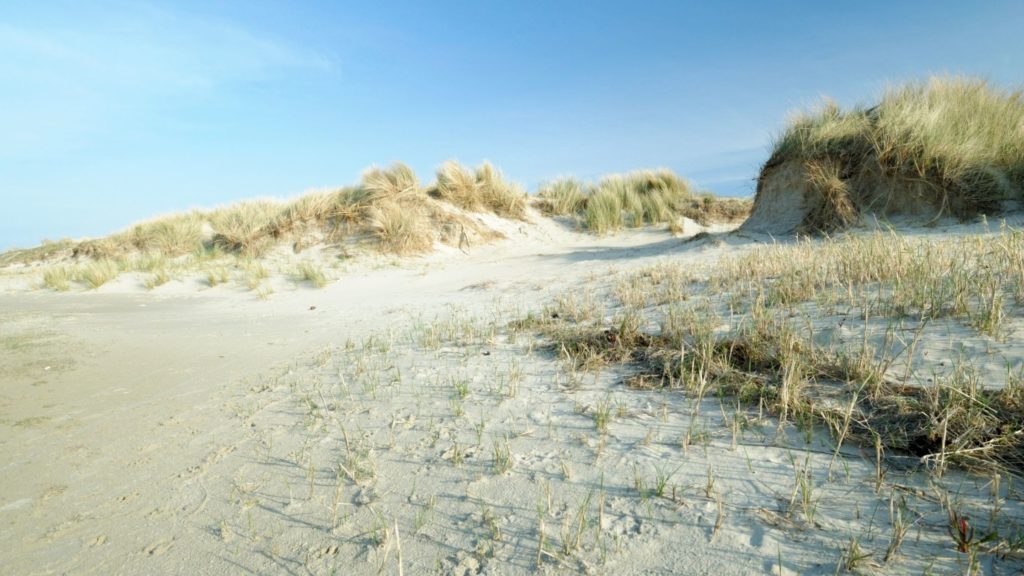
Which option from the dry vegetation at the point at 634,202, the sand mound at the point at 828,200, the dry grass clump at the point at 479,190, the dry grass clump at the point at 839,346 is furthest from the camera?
the dry vegetation at the point at 634,202

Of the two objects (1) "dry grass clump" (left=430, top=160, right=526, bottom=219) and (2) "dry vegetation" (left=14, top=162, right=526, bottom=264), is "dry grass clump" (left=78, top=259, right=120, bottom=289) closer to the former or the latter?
(2) "dry vegetation" (left=14, top=162, right=526, bottom=264)

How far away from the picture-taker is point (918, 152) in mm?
8430

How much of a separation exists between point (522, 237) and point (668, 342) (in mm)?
11369

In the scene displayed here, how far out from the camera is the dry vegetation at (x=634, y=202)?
15414 millimetres

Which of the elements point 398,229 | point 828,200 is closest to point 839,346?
point 828,200

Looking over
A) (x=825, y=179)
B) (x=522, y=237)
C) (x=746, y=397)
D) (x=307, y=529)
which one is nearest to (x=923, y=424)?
(x=746, y=397)

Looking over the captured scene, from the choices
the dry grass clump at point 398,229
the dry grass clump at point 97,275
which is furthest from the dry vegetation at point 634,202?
the dry grass clump at point 97,275

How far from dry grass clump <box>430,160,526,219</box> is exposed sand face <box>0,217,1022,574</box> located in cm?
1050

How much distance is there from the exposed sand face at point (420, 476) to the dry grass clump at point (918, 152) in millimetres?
7392

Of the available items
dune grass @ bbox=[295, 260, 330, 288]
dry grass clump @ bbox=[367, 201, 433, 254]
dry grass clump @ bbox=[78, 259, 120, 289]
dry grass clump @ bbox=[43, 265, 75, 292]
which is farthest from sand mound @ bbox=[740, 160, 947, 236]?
dry grass clump @ bbox=[43, 265, 75, 292]

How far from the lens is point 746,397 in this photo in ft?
8.81

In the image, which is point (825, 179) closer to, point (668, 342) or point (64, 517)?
point (668, 342)

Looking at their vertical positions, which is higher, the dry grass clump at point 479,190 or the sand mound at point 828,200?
the dry grass clump at point 479,190

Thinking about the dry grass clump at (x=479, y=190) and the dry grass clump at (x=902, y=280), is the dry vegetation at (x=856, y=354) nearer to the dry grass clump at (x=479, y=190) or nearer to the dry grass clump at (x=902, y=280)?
the dry grass clump at (x=902, y=280)
